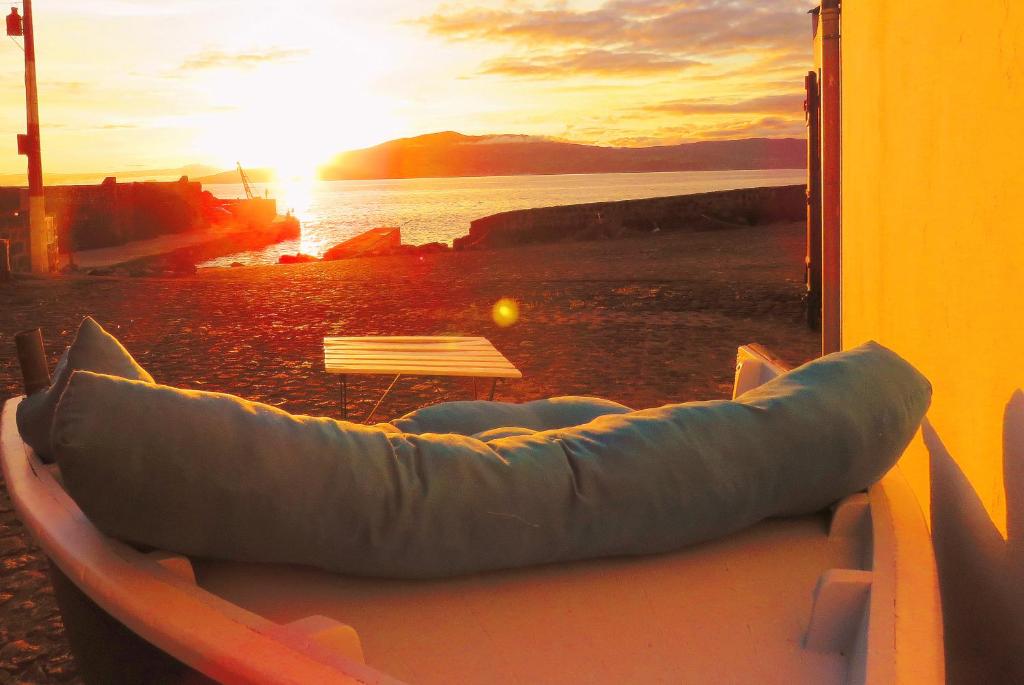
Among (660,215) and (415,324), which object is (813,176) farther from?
(660,215)

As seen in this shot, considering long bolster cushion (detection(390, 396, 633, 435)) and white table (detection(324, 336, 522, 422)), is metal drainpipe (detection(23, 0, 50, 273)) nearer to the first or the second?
white table (detection(324, 336, 522, 422))

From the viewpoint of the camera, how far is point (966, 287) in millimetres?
2037

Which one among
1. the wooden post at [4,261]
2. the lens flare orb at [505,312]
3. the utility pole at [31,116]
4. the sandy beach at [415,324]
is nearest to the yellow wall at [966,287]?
the sandy beach at [415,324]

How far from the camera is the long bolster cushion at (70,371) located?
1.70 m

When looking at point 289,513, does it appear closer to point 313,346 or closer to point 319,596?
point 319,596

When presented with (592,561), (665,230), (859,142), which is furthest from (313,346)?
(665,230)

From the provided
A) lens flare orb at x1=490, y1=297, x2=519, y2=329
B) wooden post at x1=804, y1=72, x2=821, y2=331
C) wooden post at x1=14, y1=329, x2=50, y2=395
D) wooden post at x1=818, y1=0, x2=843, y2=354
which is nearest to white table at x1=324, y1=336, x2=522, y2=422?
wooden post at x1=14, y1=329, x2=50, y2=395

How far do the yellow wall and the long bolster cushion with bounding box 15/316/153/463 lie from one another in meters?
1.59

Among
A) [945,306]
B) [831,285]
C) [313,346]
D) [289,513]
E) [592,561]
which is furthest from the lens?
[313,346]

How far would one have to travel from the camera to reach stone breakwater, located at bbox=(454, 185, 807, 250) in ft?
64.3

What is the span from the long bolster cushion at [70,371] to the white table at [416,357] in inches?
75.6

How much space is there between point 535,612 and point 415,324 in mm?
7258

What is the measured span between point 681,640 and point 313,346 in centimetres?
646

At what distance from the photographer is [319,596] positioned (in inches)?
61.1
